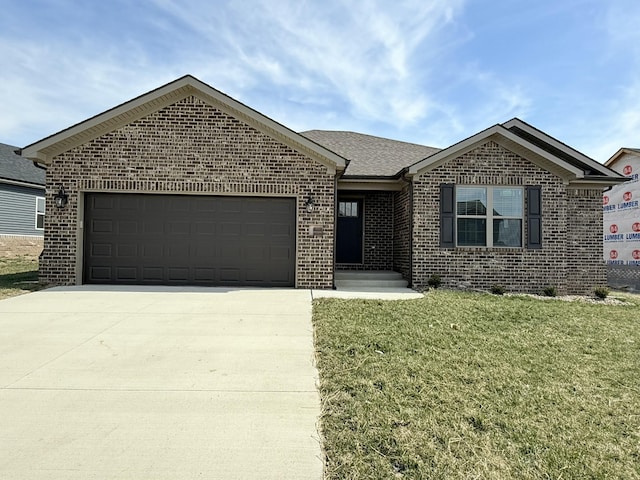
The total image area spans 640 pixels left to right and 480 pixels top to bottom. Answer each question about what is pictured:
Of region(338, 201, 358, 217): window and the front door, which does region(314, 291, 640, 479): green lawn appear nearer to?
the front door

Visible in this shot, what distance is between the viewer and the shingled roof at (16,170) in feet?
60.6

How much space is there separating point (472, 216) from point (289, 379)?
25.2 ft

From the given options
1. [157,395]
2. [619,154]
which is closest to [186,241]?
[157,395]

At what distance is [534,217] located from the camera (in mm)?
9875

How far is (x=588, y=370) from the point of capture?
4363 millimetres

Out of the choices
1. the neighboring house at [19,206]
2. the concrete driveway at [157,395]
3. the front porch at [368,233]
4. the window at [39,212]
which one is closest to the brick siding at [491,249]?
the front porch at [368,233]

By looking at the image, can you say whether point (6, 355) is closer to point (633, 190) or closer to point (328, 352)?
point (328, 352)

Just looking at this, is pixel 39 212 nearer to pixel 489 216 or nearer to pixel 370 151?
pixel 370 151

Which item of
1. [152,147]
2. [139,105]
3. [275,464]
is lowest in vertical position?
[275,464]

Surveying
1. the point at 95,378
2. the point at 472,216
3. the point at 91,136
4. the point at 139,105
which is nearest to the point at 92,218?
the point at 91,136

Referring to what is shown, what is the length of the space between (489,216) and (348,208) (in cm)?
427

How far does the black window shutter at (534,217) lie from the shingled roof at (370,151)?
3.59m

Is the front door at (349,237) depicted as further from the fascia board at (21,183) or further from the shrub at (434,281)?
the fascia board at (21,183)

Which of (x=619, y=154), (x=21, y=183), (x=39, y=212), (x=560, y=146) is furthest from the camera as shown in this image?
(x=39, y=212)
